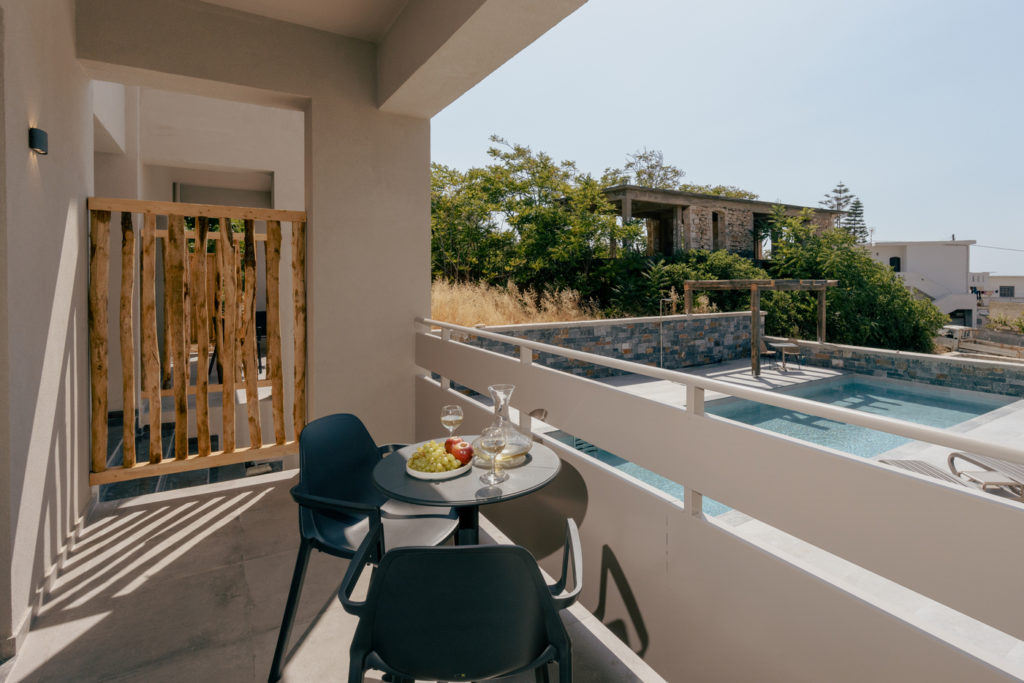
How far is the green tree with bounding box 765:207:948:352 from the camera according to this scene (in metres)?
13.9

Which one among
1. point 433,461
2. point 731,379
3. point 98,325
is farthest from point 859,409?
point 98,325

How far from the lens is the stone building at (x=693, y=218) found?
14.2 meters

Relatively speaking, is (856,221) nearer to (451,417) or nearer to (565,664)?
(451,417)

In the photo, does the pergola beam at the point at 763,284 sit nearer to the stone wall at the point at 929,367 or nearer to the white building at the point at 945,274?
the stone wall at the point at 929,367

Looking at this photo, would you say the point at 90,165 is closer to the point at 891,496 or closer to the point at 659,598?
the point at 659,598

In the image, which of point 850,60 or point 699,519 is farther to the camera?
point 850,60

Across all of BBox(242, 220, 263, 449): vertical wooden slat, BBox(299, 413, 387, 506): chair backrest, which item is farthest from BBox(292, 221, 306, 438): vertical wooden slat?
BBox(299, 413, 387, 506): chair backrest

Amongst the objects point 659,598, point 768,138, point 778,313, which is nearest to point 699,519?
point 659,598

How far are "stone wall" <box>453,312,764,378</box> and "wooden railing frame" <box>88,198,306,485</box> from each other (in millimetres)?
2981

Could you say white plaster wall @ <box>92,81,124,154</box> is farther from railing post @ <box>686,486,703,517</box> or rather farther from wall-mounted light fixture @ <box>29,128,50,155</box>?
railing post @ <box>686,486,703,517</box>

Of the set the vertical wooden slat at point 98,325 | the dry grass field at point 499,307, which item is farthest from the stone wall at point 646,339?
the vertical wooden slat at point 98,325

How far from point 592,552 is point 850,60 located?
28427mm

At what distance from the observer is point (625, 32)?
1352cm

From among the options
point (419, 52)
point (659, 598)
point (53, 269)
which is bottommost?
point (659, 598)
